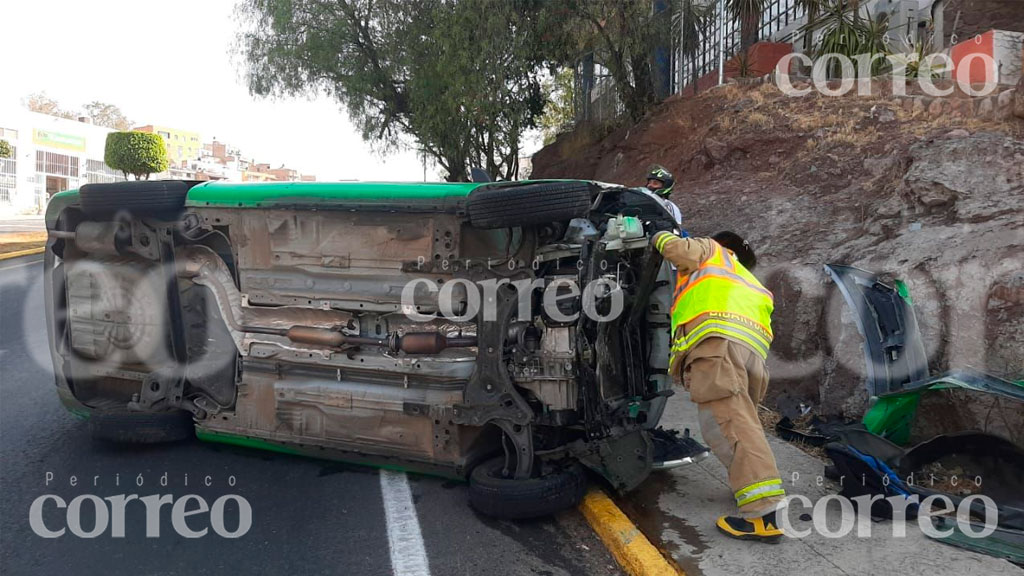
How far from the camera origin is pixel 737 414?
3.48 m

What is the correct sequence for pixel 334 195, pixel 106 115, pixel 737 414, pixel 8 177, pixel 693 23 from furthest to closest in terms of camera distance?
pixel 106 115
pixel 8 177
pixel 693 23
pixel 334 195
pixel 737 414

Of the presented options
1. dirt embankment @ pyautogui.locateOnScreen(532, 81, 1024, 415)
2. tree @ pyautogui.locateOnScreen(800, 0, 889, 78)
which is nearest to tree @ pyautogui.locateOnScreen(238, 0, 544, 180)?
dirt embankment @ pyautogui.locateOnScreen(532, 81, 1024, 415)

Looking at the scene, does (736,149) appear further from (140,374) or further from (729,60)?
(140,374)

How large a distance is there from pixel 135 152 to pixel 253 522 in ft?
88.7

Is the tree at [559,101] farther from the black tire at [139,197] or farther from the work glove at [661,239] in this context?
the work glove at [661,239]

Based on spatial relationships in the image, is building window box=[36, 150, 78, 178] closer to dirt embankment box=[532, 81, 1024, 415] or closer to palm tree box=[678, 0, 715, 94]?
palm tree box=[678, 0, 715, 94]

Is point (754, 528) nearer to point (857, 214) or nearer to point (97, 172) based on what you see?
point (857, 214)

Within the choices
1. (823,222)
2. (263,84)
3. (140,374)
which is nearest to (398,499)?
(140,374)

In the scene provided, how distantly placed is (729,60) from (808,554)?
11704 mm

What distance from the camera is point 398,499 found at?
3908 mm

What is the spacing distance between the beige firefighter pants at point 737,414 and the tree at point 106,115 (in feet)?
233

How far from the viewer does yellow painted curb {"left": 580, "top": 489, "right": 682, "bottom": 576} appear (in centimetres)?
305

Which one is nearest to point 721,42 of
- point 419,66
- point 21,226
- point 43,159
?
point 419,66

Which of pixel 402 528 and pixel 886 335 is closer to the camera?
pixel 402 528
